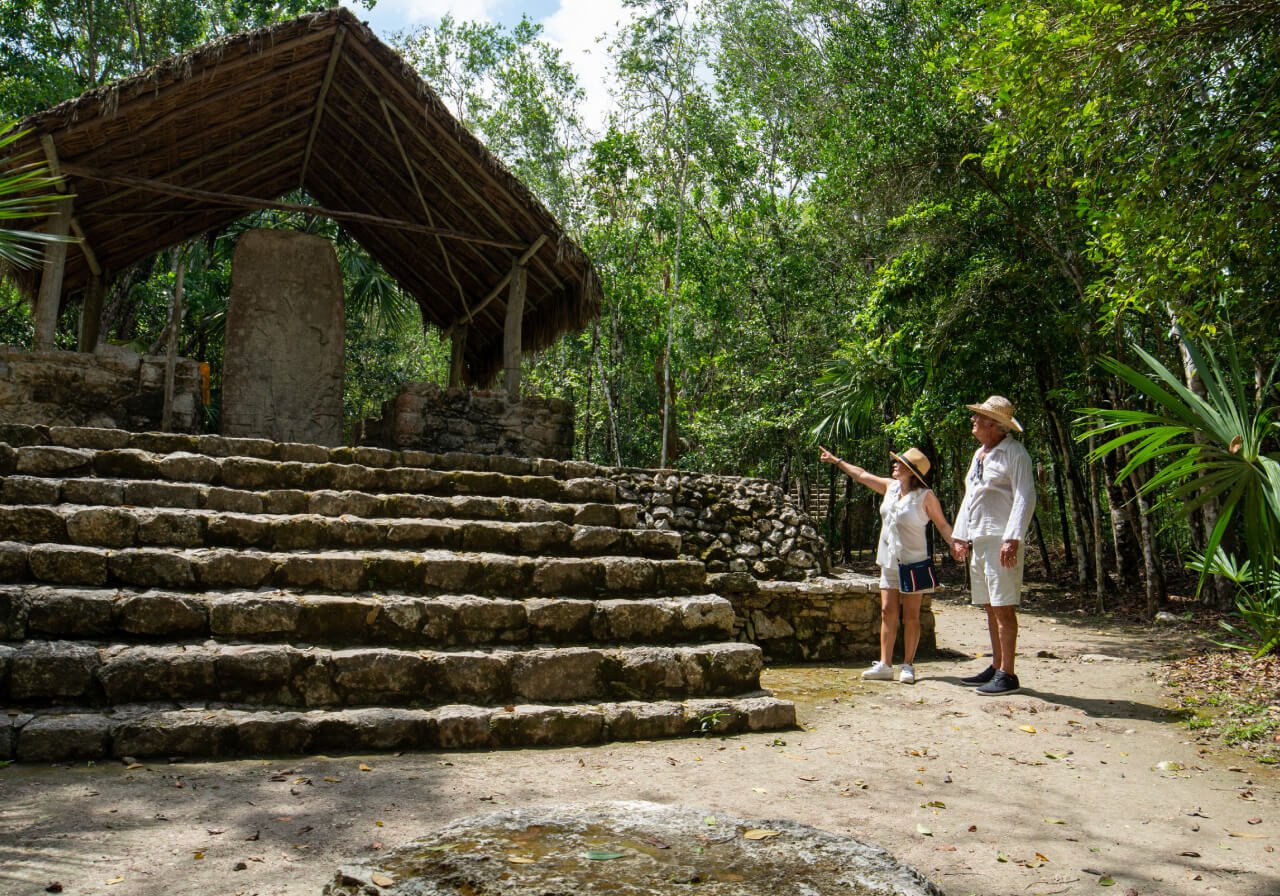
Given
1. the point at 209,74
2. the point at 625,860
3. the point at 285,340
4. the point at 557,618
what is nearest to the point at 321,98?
the point at 209,74

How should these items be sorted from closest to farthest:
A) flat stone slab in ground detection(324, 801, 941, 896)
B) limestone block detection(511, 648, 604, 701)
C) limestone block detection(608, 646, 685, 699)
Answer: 1. flat stone slab in ground detection(324, 801, 941, 896)
2. limestone block detection(511, 648, 604, 701)
3. limestone block detection(608, 646, 685, 699)

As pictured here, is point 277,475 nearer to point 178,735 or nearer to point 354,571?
point 354,571

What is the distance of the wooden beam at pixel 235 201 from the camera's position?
25.6 ft

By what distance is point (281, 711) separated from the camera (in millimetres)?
3957

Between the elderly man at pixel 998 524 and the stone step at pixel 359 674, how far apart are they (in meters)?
1.48

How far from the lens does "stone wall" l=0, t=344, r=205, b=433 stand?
22.1 ft

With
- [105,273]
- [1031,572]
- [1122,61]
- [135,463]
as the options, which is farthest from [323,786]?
[1031,572]

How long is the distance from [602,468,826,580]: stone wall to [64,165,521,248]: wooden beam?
3.79 meters

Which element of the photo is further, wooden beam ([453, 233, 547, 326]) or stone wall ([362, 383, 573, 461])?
wooden beam ([453, 233, 547, 326])

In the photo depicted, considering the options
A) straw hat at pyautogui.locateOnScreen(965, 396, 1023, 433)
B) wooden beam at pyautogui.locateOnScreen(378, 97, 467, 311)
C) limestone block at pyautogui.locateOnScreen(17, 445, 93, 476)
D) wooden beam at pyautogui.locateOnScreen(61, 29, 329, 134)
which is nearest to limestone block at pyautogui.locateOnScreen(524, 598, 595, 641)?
straw hat at pyautogui.locateOnScreen(965, 396, 1023, 433)

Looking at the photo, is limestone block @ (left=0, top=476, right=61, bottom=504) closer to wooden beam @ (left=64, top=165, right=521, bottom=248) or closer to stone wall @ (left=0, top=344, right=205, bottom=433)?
stone wall @ (left=0, top=344, right=205, bottom=433)

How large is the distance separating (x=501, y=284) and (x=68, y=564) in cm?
659

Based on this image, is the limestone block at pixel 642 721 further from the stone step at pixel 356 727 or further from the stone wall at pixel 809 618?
the stone wall at pixel 809 618

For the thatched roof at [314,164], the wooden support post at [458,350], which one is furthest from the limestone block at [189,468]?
the wooden support post at [458,350]
